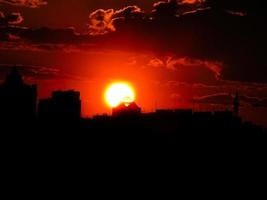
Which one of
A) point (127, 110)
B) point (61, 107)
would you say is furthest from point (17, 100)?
point (127, 110)

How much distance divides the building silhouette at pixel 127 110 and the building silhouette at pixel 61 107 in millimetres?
16282

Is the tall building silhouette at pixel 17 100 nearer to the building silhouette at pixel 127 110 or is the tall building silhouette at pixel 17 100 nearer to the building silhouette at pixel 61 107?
the building silhouette at pixel 61 107

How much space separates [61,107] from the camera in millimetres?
153625

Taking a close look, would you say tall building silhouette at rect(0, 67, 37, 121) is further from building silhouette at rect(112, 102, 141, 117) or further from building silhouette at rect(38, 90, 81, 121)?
building silhouette at rect(112, 102, 141, 117)

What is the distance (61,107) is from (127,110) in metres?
26.7

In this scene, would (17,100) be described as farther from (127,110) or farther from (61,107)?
(127,110)

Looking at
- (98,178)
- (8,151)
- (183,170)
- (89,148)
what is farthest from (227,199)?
(8,151)

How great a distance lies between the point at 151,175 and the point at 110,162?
1166cm

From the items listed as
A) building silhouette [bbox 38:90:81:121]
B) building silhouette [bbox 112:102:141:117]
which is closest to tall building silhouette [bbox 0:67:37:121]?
building silhouette [bbox 38:90:81:121]

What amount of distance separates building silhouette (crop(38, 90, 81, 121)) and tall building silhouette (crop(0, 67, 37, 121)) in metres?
3.69

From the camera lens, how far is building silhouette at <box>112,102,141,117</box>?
167 metres

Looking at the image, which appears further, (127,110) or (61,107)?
(127,110)

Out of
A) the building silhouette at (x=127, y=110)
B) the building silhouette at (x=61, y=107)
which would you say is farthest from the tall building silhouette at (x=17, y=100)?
the building silhouette at (x=127, y=110)

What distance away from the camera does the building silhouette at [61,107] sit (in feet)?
493
